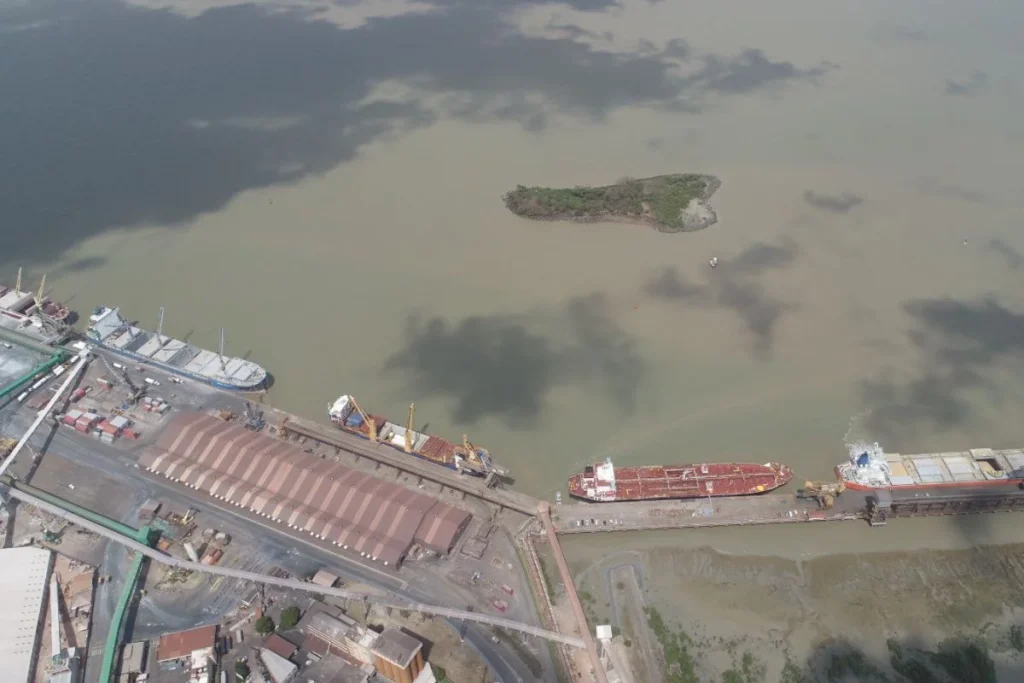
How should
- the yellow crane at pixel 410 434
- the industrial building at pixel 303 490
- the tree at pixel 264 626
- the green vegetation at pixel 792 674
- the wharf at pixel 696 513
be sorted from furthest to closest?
the yellow crane at pixel 410 434 → the wharf at pixel 696 513 → the industrial building at pixel 303 490 → the tree at pixel 264 626 → the green vegetation at pixel 792 674

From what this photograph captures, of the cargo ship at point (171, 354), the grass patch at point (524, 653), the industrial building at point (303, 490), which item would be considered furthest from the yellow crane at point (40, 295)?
the grass patch at point (524, 653)

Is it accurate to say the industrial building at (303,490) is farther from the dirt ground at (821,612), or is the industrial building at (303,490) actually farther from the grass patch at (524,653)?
the dirt ground at (821,612)

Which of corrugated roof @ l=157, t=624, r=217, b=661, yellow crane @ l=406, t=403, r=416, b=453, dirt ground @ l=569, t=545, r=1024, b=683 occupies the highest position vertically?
corrugated roof @ l=157, t=624, r=217, b=661

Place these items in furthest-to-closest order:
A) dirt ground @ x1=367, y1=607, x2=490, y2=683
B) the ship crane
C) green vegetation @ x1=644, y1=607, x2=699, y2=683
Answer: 1. the ship crane
2. green vegetation @ x1=644, y1=607, x2=699, y2=683
3. dirt ground @ x1=367, y1=607, x2=490, y2=683

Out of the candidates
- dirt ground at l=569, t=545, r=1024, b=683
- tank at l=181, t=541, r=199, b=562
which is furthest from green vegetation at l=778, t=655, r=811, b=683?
tank at l=181, t=541, r=199, b=562

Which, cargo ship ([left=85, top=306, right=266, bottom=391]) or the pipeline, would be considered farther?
cargo ship ([left=85, top=306, right=266, bottom=391])

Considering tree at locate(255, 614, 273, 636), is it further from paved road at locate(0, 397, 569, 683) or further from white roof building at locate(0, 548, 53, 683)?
white roof building at locate(0, 548, 53, 683)

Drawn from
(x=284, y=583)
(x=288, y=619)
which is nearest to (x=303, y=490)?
(x=284, y=583)
